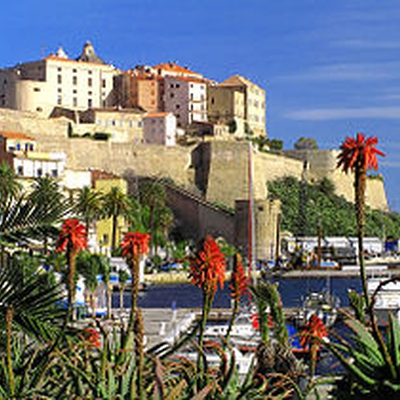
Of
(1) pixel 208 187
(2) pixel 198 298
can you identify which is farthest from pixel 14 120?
(2) pixel 198 298

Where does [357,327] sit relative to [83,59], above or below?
below

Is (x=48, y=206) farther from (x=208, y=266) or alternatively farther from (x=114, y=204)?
(x=114, y=204)

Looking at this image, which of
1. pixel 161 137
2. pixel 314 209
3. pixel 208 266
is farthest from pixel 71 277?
pixel 314 209

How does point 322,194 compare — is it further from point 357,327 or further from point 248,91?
point 357,327

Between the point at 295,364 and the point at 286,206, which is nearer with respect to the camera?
the point at 295,364

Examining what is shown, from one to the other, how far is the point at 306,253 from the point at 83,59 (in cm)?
3009

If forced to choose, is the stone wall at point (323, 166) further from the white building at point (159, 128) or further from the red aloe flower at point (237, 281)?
the red aloe flower at point (237, 281)

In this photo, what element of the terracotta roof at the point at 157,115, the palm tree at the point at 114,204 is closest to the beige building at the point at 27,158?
the palm tree at the point at 114,204

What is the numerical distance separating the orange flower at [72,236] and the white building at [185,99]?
69.5 m

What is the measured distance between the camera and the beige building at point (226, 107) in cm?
7750

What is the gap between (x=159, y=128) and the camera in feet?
230

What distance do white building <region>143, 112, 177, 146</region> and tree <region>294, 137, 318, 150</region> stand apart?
1991 centimetres

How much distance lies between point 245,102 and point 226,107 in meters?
2.66

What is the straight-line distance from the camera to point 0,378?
6414 millimetres
